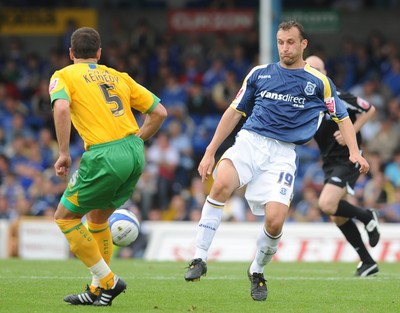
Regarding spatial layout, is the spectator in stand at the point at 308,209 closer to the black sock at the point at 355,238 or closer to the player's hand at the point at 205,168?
the black sock at the point at 355,238

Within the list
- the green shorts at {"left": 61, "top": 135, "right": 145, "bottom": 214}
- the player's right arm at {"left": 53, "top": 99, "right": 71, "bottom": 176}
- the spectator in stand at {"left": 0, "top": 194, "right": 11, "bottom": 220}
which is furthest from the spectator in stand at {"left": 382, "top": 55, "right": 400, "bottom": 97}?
the player's right arm at {"left": 53, "top": 99, "right": 71, "bottom": 176}

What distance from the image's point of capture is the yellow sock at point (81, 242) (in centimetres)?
768

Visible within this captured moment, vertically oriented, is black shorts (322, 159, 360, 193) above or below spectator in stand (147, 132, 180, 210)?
above

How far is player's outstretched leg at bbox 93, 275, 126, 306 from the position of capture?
7828 mm

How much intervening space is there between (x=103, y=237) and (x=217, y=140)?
4.27ft

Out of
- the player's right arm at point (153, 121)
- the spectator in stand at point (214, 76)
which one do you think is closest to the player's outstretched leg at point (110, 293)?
the player's right arm at point (153, 121)

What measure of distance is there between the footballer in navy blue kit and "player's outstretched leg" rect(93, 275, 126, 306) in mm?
785

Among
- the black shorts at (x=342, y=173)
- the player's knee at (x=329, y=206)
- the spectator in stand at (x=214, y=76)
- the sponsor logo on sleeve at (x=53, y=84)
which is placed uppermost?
the sponsor logo on sleeve at (x=53, y=84)

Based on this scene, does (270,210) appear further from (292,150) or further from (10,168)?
(10,168)

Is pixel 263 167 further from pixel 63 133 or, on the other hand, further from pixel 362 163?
pixel 63 133

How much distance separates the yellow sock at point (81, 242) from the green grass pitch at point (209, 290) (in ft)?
1.28

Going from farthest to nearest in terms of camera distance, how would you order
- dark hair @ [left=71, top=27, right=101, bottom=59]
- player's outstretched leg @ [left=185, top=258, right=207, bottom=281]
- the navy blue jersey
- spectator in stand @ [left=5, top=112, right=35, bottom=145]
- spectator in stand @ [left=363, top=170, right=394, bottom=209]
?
spectator in stand @ [left=5, top=112, right=35, bottom=145], spectator in stand @ [left=363, top=170, right=394, bottom=209], the navy blue jersey, player's outstretched leg @ [left=185, top=258, right=207, bottom=281], dark hair @ [left=71, top=27, right=101, bottom=59]

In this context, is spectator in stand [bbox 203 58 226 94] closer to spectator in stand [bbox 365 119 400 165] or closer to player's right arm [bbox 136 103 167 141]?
spectator in stand [bbox 365 119 400 165]

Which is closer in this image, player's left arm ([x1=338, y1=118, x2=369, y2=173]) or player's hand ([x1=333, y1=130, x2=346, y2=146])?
player's left arm ([x1=338, y1=118, x2=369, y2=173])
